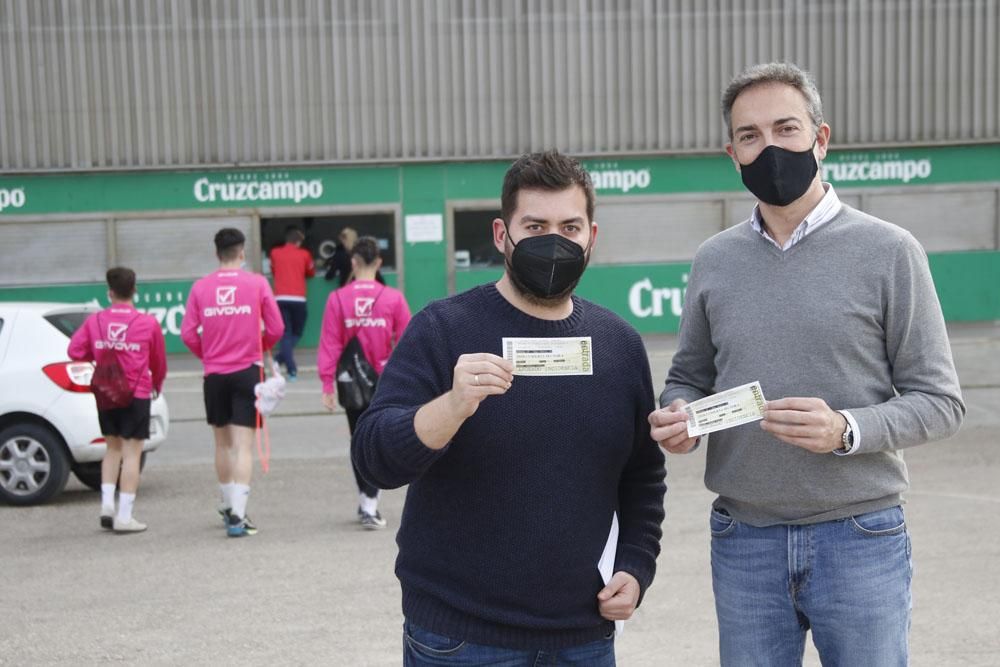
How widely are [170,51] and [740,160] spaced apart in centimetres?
1647

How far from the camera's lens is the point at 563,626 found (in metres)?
2.98

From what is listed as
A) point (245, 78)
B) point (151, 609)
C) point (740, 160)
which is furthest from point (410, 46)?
point (740, 160)

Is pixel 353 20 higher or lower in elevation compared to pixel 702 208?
higher

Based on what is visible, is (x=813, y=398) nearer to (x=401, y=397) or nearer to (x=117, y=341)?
(x=401, y=397)

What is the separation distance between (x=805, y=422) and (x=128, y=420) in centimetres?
656

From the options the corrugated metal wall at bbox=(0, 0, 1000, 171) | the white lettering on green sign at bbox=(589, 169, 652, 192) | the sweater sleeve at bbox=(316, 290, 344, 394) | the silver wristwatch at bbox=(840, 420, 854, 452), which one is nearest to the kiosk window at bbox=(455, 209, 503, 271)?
the corrugated metal wall at bbox=(0, 0, 1000, 171)

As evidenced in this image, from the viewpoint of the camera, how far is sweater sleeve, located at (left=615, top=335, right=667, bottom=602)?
10.3ft

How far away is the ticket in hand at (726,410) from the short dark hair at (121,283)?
6355 mm

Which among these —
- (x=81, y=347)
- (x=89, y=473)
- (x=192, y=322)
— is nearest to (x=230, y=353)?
(x=192, y=322)

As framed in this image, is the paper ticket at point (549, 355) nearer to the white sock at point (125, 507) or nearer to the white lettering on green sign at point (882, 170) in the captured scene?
the white sock at point (125, 507)

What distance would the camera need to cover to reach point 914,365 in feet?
10.1

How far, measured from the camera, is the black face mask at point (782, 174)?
3213mm

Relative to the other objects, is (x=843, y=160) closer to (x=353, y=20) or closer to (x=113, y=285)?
(x=353, y=20)

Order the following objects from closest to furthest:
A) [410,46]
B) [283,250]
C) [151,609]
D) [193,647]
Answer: [193,647] < [151,609] < [283,250] < [410,46]
